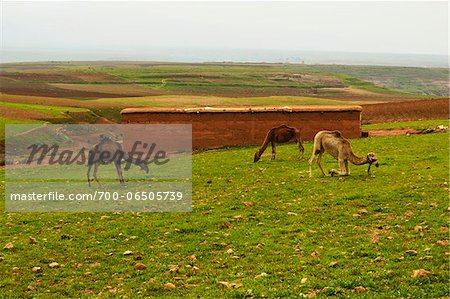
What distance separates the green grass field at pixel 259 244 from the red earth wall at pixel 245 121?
16.5 metres

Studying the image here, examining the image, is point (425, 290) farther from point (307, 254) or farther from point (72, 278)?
point (72, 278)

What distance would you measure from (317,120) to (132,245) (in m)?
26.0

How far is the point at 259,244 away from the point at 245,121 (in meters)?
25.3

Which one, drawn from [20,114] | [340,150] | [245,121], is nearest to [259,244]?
[340,150]

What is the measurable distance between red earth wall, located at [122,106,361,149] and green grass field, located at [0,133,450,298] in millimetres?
16456

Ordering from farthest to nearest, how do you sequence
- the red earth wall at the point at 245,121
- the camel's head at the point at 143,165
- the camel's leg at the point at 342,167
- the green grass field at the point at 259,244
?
1. the red earth wall at the point at 245,121
2. the camel's head at the point at 143,165
3. the camel's leg at the point at 342,167
4. the green grass field at the point at 259,244

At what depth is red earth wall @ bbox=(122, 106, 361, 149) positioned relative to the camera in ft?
127

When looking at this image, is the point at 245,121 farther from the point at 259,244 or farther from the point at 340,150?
the point at 259,244

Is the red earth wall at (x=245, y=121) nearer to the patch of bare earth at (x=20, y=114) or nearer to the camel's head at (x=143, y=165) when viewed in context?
the camel's head at (x=143, y=165)

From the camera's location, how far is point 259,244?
45.9 feet

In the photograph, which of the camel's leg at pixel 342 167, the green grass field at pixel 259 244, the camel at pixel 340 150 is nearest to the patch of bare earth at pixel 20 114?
the green grass field at pixel 259 244

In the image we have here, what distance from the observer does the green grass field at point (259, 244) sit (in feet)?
37.0

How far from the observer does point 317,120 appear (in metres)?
38.7

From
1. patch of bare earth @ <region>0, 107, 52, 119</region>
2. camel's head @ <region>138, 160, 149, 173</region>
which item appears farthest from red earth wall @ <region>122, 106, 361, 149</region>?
patch of bare earth @ <region>0, 107, 52, 119</region>
